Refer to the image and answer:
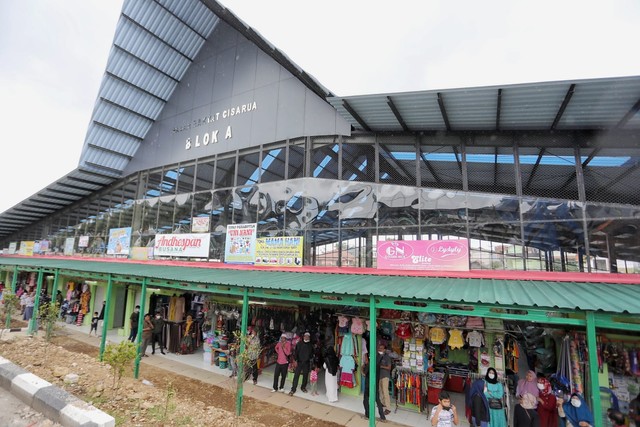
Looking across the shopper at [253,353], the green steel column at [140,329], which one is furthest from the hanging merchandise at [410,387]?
the green steel column at [140,329]

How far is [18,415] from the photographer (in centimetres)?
571

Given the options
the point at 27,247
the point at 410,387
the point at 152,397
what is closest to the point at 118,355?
the point at 152,397

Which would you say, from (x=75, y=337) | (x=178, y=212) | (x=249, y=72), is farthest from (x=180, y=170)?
(x=75, y=337)

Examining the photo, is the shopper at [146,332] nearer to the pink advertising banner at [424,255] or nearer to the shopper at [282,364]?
the shopper at [282,364]

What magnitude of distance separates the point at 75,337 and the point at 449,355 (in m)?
16.0

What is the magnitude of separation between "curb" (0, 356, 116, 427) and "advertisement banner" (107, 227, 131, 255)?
41.3 ft

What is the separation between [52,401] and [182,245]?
10.8 metres

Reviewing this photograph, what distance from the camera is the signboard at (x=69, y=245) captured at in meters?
23.8

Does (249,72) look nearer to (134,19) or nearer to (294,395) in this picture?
(134,19)

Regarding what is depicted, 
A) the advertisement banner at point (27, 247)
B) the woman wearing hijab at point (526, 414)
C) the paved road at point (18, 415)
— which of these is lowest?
the woman wearing hijab at point (526, 414)

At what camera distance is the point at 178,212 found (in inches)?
662

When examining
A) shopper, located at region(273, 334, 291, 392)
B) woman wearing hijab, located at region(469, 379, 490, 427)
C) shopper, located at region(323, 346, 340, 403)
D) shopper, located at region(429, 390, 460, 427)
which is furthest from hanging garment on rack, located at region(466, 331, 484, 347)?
shopper, located at region(273, 334, 291, 392)

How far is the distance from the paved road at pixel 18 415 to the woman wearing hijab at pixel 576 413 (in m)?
9.05

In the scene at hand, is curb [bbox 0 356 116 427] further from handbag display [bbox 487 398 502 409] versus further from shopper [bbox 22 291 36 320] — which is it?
shopper [bbox 22 291 36 320]
